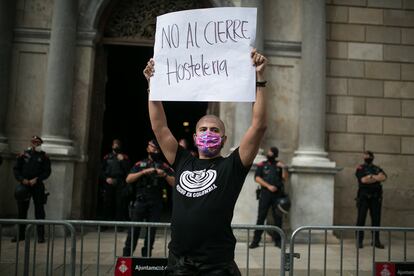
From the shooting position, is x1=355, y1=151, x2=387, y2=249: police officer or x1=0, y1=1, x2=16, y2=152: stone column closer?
x1=355, y1=151, x2=387, y2=249: police officer

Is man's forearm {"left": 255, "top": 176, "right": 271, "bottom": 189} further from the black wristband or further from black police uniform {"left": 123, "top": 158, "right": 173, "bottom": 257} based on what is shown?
the black wristband

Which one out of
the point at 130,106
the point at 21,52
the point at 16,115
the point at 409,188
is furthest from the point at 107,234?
the point at 130,106

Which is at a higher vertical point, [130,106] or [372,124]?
[130,106]

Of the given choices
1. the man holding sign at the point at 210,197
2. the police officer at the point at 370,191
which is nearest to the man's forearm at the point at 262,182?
the police officer at the point at 370,191

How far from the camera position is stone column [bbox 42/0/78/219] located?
388 inches

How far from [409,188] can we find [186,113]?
12298 mm

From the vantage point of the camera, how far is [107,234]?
10008mm

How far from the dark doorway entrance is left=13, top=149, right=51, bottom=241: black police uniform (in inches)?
149

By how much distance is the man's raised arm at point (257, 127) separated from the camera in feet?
10.4

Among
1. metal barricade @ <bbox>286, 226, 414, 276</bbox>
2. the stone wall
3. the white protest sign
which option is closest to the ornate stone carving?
the stone wall

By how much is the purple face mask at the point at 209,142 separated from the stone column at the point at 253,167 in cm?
672

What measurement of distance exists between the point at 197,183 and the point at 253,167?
6917 millimetres

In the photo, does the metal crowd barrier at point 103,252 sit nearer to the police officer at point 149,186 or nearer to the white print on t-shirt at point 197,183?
the police officer at point 149,186

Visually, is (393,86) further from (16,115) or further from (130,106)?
(130,106)
